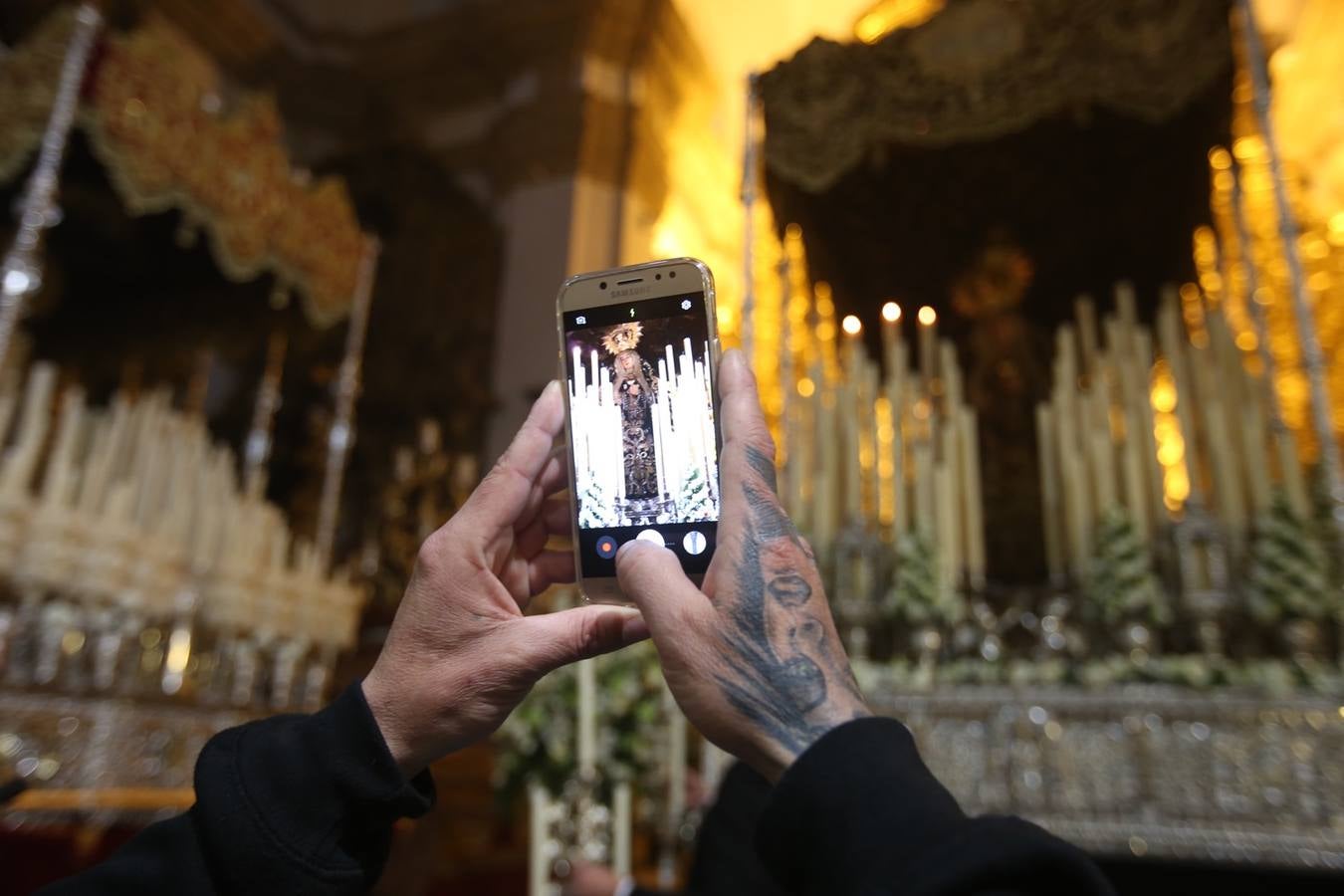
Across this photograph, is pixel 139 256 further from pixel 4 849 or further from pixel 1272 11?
pixel 1272 11

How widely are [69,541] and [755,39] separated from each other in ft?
10.9

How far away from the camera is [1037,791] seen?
1521 mm

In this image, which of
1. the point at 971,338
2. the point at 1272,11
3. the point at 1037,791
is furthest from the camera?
the point at 1272,11

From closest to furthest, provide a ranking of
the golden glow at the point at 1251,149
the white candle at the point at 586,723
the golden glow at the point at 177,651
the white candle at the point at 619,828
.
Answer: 1. the white candle at the point at 586,723
2. the white candle at the point at 619,828
3. the golden glow at the point at 177,651
4. the golden glow at the point at 1251,149

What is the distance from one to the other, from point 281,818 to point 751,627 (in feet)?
0.95

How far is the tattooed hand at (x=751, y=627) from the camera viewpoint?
460mm

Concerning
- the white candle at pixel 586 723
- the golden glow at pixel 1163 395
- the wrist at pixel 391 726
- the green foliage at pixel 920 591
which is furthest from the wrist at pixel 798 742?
the golden glow at pixel 1163 395

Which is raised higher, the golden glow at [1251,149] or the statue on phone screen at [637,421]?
the golden glow at [1251,149]

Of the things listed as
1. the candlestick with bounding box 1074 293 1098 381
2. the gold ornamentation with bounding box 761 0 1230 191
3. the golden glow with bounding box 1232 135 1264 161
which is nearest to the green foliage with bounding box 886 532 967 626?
the candlestick with bounding box 1074 293 1098 381

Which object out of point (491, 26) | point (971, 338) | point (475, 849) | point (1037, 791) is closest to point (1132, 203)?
point (971, 338)

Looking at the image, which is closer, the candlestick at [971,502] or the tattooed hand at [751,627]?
the tattooed hand at [751,627]

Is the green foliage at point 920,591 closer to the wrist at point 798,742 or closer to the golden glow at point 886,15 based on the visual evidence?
the wrist at point 798,742

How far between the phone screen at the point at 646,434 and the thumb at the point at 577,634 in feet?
0.22

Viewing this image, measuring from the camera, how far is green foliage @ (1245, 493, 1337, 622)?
60.3 inches
